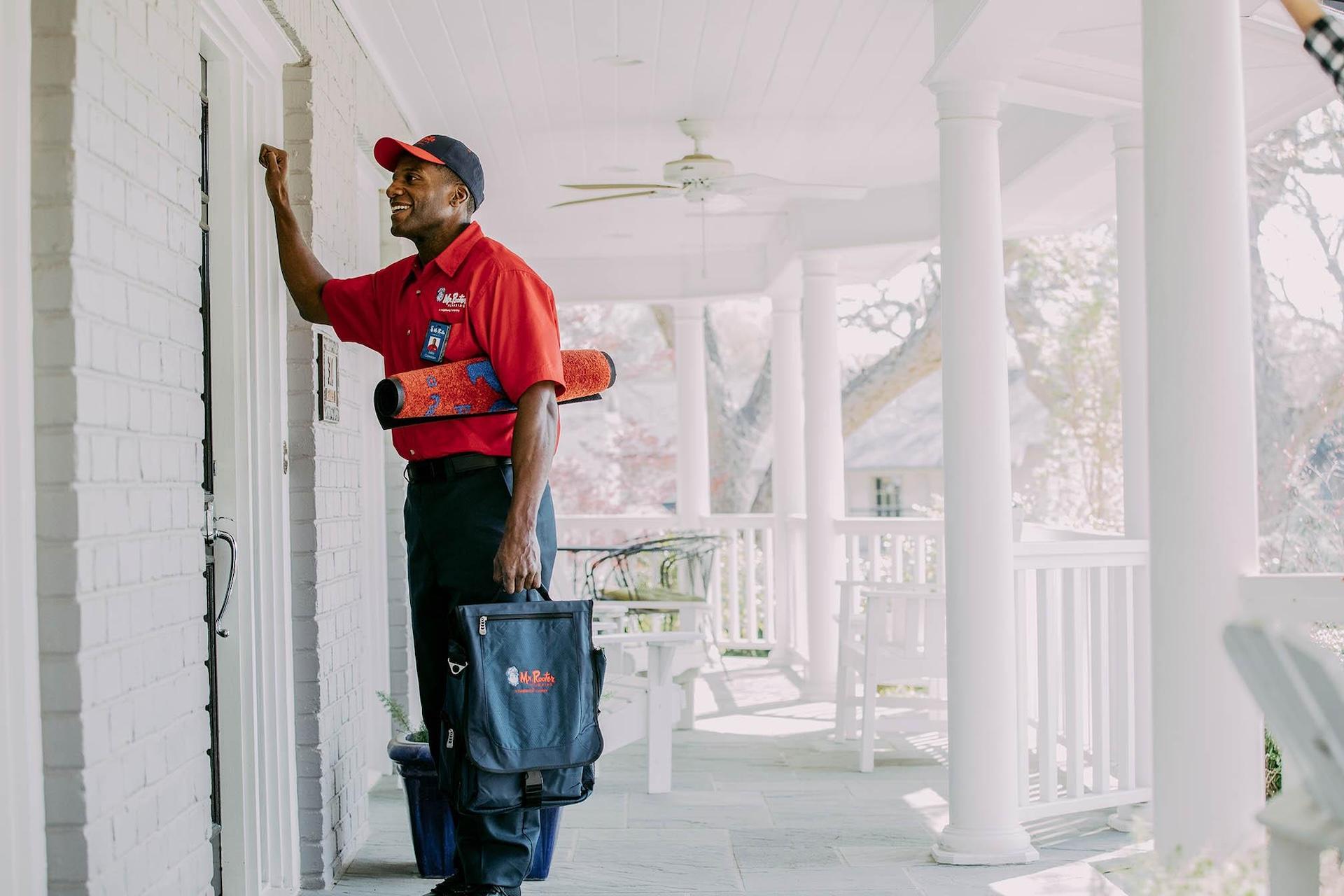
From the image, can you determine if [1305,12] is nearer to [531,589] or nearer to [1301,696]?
[1301,696]

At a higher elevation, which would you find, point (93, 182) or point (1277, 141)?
point (1277, 141)

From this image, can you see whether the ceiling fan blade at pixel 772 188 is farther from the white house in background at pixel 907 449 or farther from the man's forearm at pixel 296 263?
the white house in background at pixel 907 449


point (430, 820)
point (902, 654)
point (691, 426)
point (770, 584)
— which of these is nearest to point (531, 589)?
point (430, 820)

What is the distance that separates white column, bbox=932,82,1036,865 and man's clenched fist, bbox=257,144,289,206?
191 centimetres

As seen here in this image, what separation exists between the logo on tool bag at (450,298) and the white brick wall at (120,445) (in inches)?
23.3

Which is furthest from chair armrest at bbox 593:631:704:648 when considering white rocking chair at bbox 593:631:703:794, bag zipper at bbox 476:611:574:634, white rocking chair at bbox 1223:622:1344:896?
white rocking chair at bbox 1223:622:1344:896

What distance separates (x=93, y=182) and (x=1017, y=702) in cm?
299

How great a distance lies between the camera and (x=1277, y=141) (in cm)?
971

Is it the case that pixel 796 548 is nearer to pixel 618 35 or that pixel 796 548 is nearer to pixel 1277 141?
pixel 618 35

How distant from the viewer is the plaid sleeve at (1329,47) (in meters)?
1.54


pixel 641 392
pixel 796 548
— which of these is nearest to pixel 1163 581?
pixel 796 548

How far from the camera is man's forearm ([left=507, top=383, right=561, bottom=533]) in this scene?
9.26ft

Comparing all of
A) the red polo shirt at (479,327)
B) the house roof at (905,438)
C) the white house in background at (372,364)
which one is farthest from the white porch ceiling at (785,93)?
the house roof at (905,438)

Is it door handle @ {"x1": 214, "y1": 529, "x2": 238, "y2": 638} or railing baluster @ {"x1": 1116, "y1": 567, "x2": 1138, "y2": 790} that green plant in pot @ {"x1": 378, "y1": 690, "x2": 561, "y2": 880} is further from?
railing baluster @ {"x1": 1116, "y1": 567, "x2": 1138, "y2": 790}
